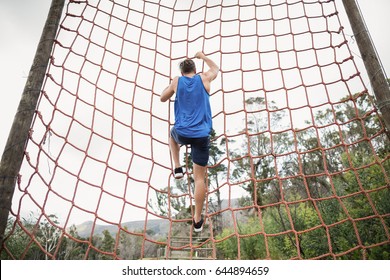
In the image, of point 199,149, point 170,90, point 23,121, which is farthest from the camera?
point 170,90

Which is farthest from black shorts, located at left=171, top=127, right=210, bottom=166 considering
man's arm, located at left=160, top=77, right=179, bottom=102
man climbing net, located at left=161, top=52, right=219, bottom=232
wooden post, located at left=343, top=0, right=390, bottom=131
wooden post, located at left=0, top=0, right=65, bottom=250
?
wooden post, located at left=343, top=0, right=390, bottom=131

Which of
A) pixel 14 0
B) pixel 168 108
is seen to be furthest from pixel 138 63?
pixel 14 0

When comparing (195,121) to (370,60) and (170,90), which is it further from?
(370,60)

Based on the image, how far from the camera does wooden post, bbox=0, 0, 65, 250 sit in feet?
5.36

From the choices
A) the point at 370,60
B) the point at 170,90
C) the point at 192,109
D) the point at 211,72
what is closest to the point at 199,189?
the point at 192,109

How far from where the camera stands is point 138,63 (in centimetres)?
258

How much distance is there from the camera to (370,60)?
1942mm

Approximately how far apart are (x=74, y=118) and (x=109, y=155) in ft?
1.35

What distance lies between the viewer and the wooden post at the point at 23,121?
163cm

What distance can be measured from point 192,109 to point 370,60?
1.35 metres

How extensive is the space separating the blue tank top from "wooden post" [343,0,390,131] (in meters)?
1.19

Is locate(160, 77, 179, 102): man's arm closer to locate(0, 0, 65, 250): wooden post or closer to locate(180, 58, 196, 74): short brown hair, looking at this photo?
locate(180, 58, 196, 74): short brown hair

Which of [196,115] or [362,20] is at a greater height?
[362,20]
